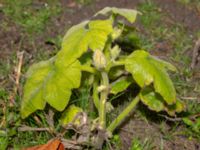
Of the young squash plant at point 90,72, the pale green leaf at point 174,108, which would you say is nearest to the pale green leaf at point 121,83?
the young squash plant at point 90,72

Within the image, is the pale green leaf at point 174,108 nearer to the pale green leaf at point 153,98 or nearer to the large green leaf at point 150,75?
the pale green leaf at point 153,98

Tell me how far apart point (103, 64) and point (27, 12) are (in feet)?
5.18

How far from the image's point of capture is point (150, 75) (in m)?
1.85

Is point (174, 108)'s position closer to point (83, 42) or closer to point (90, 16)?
point (83, 42)

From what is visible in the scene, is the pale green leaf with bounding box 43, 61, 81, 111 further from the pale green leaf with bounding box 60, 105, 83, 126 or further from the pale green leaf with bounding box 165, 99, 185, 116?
the pale green leaf with bounding box 165, 99, 185, 116

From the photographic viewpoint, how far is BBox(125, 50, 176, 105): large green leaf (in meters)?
1.85

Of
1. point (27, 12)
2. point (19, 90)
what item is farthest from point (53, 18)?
point (19, 90)

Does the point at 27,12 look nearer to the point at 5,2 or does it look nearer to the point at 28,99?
the point at 5,2

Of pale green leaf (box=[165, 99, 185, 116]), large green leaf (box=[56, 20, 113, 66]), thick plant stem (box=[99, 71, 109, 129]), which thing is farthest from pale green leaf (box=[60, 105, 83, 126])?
pale green leaf (box=[165, 99, 185, 116])

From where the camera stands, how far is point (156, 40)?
124 inches

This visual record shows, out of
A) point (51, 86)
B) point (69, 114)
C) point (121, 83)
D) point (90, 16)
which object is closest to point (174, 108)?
point (121, 83)

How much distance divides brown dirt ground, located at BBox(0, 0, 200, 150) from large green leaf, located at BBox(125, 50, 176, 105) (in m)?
0.46

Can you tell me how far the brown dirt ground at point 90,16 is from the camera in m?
2.27

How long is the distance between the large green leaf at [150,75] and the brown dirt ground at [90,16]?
46 centimetres
